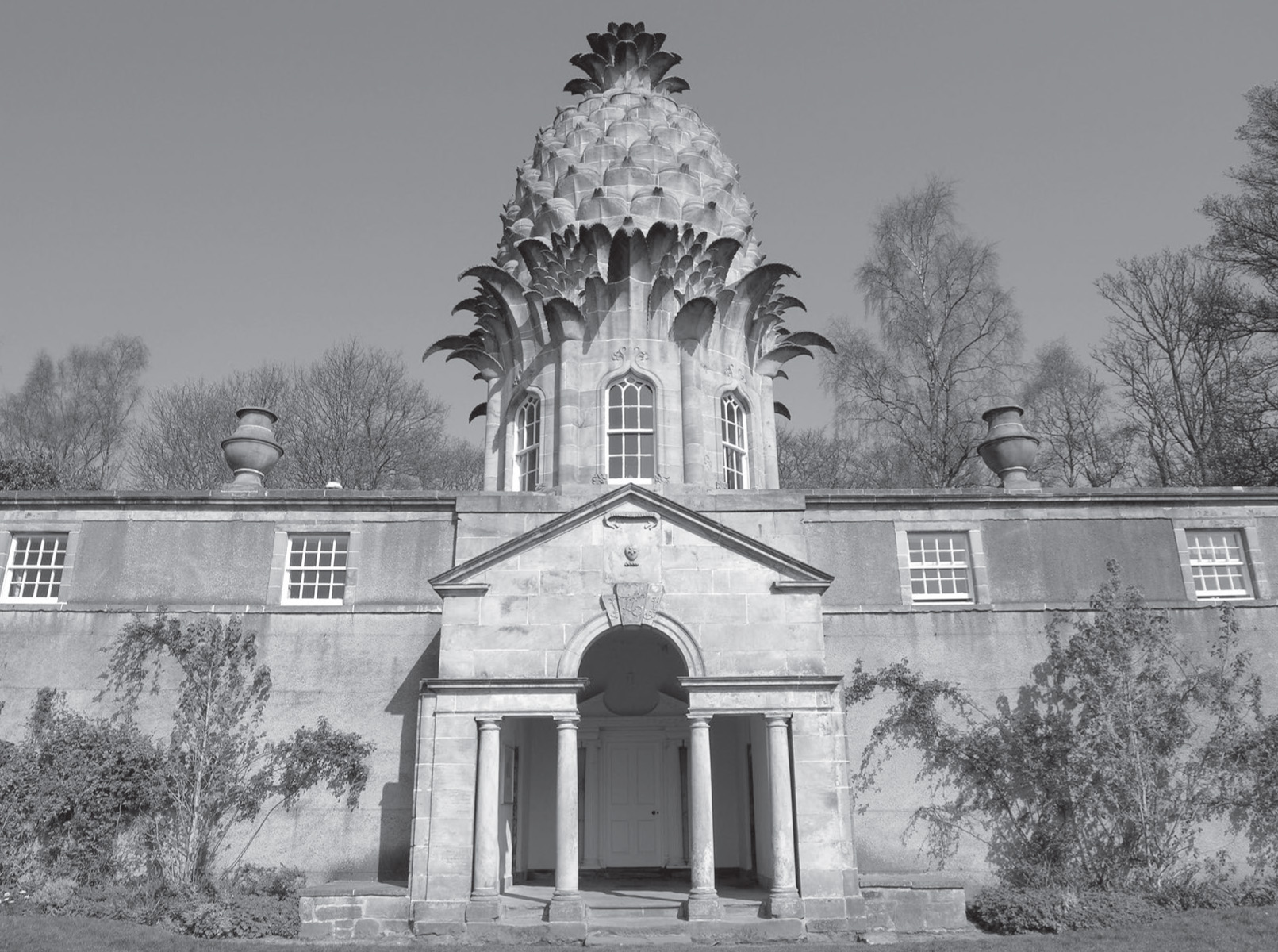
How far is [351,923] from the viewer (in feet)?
44.1

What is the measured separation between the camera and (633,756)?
18.1 m

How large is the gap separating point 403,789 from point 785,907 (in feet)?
22.3

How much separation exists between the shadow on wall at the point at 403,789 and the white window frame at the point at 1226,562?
1372cm

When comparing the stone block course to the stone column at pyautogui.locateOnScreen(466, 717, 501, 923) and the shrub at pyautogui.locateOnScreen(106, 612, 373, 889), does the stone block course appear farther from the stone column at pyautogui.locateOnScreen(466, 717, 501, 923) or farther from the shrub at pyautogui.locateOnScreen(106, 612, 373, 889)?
the shrub at pyautogui.locateOnScreen(106, 612, 373, 889)

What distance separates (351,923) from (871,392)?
21.9 meters

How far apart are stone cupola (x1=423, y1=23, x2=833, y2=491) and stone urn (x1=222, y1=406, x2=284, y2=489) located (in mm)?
3878

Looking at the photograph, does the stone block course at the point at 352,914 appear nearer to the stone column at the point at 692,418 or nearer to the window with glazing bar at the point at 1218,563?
the stone column at the point at 692,418

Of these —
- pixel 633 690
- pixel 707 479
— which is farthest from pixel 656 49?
pixel 633 690

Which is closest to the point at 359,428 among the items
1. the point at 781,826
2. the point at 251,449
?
the point at 251,449

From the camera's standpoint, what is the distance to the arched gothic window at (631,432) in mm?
19375

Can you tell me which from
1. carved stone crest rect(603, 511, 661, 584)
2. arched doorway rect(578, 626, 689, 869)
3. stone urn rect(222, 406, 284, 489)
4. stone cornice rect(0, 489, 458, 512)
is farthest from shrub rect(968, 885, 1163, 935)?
stone urn rect(222, 406, 284, 489)

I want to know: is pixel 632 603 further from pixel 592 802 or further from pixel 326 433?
pixel 326 433

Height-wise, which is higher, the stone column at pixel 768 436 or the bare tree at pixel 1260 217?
the bare tree at pixel 1260 217

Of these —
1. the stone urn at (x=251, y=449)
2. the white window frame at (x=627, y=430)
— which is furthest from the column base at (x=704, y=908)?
the stone urn at (x=251, y=449)
